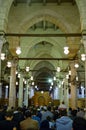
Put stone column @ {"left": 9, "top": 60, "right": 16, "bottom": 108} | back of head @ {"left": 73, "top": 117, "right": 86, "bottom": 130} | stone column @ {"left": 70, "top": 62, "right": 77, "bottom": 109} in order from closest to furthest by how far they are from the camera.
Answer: back of head @ {"left": 73, "top": 117, "right": 86, "bottom": 130}, stone column @ {"left": 9, "top": 60, "right": 16, "bottom": 108}, stone column @ {"left": 70, "top": 62, "right": 77, "bottom": 109}

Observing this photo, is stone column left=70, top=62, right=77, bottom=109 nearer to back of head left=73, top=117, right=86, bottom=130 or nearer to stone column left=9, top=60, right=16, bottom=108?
stone column left=9, top=60, right=16, bottom=108

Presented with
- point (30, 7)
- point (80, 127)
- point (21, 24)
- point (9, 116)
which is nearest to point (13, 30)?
point (21, 24)

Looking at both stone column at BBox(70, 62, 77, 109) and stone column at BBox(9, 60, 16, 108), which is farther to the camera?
stone column at BBox(70, 62, 77, 109)

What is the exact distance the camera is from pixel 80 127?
14.6 ft

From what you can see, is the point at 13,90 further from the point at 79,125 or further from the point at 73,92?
the point at 79,125

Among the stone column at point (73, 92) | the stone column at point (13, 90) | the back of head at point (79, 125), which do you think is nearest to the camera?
the back of head at point (79, 125)

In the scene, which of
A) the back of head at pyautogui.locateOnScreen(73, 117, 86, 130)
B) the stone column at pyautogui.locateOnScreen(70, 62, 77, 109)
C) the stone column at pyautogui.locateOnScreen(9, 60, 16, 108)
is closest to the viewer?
the back of head at pyautogui.locateOnScreen(73, 117, 86, 130)

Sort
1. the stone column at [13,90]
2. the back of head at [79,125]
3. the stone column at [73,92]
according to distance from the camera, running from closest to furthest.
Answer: the back of head at [79,125] → the stone column at [13,90] → the stone column at [73,92]

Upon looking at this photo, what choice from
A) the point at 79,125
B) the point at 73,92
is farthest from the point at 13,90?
the point at 79,125

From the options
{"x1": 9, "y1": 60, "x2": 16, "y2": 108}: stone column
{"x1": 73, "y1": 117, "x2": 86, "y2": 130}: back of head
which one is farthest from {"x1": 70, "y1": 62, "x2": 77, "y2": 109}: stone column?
{"x1": 73, "y1": 117, "x2": 86, "y2": 130}: back of head

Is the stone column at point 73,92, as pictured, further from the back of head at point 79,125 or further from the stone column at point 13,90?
the back of head at point 79,125

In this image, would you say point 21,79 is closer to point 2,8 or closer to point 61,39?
point 61,39

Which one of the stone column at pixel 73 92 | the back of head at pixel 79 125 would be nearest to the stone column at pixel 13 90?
the stone column at pixel 73 92

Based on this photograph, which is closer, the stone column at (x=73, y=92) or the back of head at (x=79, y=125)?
the back of head at (x=79, y=125)
